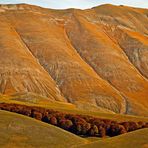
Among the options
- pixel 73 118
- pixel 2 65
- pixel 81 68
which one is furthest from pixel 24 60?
pixel 73 118

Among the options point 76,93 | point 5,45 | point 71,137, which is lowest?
point 76,93

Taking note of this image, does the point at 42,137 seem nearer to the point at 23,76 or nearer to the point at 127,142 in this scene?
the point at 127,142

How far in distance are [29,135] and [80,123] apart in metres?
22.4

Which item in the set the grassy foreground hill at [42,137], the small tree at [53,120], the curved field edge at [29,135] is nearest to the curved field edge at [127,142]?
the grassy foreground hill at [42,137]

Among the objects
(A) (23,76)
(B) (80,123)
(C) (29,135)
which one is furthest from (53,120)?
(A) (23,76)

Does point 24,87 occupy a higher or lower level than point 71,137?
lower

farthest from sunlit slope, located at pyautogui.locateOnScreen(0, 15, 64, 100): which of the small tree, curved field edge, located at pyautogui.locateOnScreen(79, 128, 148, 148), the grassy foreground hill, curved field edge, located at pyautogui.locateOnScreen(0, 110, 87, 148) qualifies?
curved field edge, located at pyautogui.locateOnScreen(79, 128, 148, 148)

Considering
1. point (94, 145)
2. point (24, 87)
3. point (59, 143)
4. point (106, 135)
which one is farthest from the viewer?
point (24, 87)

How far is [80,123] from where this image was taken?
78.2m

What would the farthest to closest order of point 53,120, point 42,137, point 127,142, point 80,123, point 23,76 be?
point 23,76, point 53,120, point 80,123, point 42,137, point 127,142

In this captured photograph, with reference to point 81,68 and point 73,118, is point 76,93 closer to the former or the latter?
point 81,68

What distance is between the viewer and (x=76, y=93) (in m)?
182

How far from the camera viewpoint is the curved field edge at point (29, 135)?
54.1m

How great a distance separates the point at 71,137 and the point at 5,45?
14158 cm
